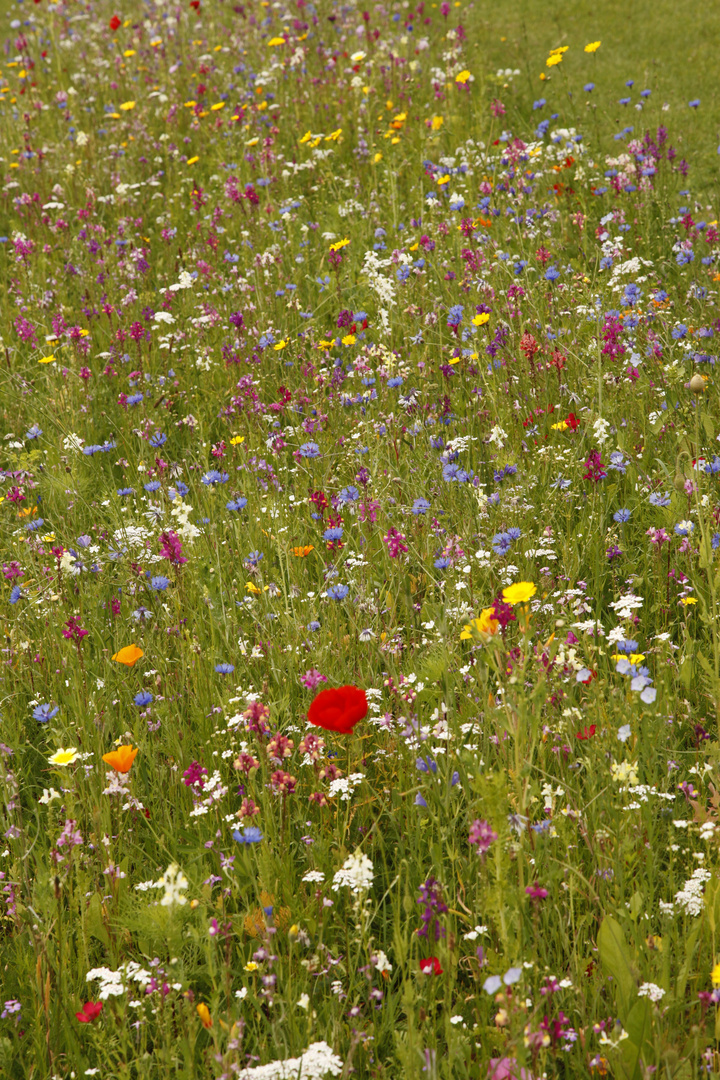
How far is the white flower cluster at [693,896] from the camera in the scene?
176 cm

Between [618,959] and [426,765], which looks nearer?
[618,959]

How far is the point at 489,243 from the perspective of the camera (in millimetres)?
4617

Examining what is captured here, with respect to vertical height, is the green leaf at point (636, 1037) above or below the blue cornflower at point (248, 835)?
below

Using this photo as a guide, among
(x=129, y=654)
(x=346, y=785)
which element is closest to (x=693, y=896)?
(x=346, y=785)

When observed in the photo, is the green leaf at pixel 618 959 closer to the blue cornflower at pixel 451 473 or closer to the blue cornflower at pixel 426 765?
the blue cornflower at pixel 426 765

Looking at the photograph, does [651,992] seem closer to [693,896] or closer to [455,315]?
[693,896]

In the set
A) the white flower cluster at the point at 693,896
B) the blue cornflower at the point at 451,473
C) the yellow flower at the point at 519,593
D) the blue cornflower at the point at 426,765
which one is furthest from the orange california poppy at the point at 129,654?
the white flower cluster at the point at 693,896

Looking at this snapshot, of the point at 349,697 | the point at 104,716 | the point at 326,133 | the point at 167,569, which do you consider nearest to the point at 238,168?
the point at 326,133

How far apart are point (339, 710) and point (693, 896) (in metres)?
0.79

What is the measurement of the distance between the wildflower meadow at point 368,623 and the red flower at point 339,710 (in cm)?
1

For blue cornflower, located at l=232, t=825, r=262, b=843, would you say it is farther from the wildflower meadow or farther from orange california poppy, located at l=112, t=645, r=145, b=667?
orange california poppy, located at l=112, t=645, r=145, b=667

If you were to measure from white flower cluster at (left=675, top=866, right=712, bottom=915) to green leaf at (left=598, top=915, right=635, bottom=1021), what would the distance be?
17 cm

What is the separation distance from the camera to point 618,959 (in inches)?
64.3

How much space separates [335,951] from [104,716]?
99 centimetres
